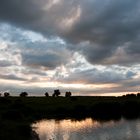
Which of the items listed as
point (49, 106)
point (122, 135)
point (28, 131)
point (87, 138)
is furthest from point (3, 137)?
point (49, 106)

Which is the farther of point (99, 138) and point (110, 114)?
point (110, 114)

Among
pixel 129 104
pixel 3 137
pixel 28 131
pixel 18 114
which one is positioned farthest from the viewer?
pixel 129 104

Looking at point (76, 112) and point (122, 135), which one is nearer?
point (122, 135)

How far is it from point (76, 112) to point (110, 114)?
1420 centimetres

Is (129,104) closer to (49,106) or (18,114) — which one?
(49,106)

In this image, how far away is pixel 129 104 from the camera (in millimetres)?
153250

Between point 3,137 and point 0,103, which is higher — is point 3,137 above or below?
below

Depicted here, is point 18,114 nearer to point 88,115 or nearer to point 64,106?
point 88,115

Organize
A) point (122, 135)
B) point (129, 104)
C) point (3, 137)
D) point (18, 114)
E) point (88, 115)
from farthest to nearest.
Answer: point (129, 104) → point (88, 115) → point (18, 114) → point (122, 135) → point (3, 137)

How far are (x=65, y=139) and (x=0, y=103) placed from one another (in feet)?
263

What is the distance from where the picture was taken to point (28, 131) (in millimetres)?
68812

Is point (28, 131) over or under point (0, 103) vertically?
under

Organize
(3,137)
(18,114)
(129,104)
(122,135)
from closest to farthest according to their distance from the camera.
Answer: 1. (3,137)
2. (122,135)
3. (18,114)
4. (129,104)

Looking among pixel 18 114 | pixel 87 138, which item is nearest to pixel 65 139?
pixel 87 138
